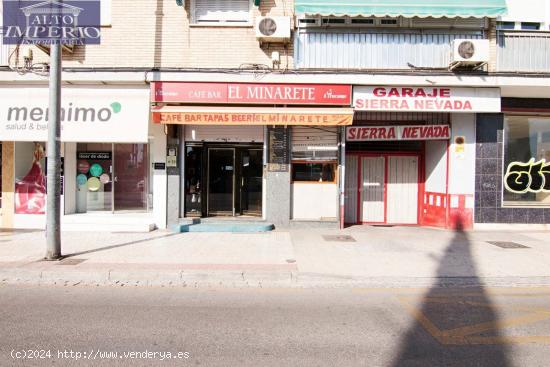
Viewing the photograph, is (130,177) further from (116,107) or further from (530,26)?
(530,26)

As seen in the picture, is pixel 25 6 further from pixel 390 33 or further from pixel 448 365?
pixel 448 365

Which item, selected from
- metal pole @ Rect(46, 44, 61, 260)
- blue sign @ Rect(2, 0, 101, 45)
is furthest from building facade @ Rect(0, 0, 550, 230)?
metal pole @ Rect(46, 44, 61, 260)

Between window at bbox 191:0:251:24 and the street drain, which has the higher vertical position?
window at bbox 191:0:251:24

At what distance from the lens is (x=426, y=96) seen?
10.3 metres

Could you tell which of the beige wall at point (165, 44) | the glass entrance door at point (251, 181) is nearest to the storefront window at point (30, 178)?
the beige wall at point (165, 44)

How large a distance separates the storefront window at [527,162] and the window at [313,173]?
488 cm

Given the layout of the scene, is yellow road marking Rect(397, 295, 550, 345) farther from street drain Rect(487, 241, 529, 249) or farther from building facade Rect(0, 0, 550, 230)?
building facade Rect(0, 0, 550, 230)

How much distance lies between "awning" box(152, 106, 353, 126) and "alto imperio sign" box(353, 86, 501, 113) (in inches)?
41.7

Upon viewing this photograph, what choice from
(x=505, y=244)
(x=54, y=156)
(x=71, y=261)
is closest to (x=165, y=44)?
(x=54, y=156)

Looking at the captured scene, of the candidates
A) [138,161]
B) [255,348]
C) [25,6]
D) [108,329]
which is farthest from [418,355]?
[25,6]

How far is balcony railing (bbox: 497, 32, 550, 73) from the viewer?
10359mm

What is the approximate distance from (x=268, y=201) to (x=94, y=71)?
18.4ft

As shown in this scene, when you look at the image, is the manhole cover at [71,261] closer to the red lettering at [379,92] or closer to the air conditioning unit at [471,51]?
the red lettering at [379,92]

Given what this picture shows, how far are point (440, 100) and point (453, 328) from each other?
720cm
